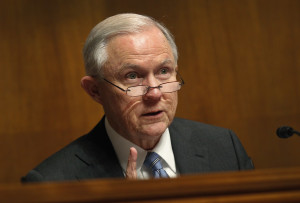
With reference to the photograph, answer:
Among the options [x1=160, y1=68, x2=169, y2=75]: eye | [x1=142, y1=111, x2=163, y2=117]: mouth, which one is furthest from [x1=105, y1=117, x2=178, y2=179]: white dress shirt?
[x1=160, y1=68, x2=169, y2=75]: eye

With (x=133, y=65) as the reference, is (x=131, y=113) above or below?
below

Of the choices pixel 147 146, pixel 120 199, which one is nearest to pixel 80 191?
pixel 120 199

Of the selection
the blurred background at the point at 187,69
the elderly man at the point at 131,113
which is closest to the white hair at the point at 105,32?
the elderly man at the point at 131,113

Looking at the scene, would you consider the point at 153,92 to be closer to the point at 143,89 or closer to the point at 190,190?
the point at 143,89

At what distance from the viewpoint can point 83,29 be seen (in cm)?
233

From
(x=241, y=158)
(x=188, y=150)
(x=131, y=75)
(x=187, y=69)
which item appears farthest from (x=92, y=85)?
(x=187, y=69)

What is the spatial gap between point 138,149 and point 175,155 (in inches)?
5.2

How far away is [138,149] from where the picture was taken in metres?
1.51

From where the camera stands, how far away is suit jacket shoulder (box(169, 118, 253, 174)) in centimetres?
156

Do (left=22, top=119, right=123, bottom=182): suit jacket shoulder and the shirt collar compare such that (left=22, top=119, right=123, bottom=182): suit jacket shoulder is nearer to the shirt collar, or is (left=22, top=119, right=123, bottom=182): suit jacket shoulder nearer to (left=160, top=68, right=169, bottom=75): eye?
the shirt collar

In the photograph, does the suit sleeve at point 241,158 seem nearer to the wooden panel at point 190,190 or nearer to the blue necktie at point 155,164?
the blue necktie at point 155,164

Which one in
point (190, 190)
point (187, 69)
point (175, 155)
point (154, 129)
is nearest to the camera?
point (190, 190)

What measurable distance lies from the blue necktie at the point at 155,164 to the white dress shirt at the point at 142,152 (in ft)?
0.04

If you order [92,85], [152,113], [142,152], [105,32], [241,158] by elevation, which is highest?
[105,32]
